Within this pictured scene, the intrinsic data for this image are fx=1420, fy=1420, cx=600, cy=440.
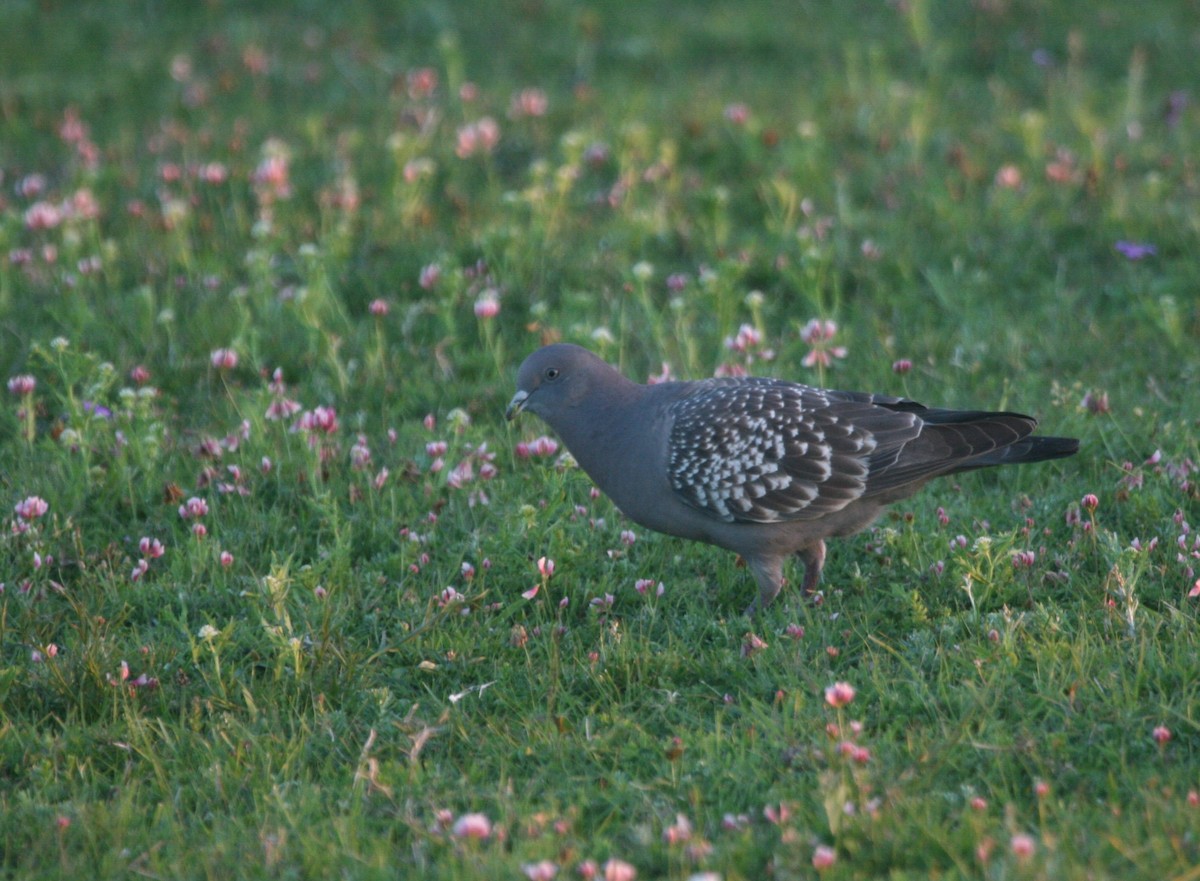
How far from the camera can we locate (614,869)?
3.63 m

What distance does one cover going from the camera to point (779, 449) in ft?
17.7

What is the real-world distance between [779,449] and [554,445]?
51.0 inches

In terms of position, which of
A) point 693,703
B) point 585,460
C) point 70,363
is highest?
point 70,363

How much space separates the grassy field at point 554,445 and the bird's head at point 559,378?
293 mm

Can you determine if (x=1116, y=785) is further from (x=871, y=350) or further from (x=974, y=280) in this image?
(x=974, y=280)

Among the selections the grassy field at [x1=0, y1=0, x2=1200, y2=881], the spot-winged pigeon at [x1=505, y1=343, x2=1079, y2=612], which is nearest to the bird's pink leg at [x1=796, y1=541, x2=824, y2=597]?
the spot-winged pigeon at [x1=505, y1=343, x2=1079, y2=612]

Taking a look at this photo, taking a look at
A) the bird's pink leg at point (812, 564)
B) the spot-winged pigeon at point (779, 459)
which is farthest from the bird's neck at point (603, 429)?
the bird's pink leg at point (812, 564)

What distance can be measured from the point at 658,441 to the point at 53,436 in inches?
117

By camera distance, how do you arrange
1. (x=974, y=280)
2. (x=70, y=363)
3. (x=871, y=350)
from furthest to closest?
(x=974, y=280) → (x=871, y=350) → (x=70, y=363)

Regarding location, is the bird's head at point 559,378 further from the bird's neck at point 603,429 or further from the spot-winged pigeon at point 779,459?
the spot-winged pigeon at point 779,459

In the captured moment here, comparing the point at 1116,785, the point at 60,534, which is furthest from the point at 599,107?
the point at 1116,785

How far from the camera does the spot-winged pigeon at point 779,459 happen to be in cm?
529

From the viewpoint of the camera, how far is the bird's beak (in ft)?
19.3

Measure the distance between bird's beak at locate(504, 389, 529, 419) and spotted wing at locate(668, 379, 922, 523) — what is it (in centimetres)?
67
